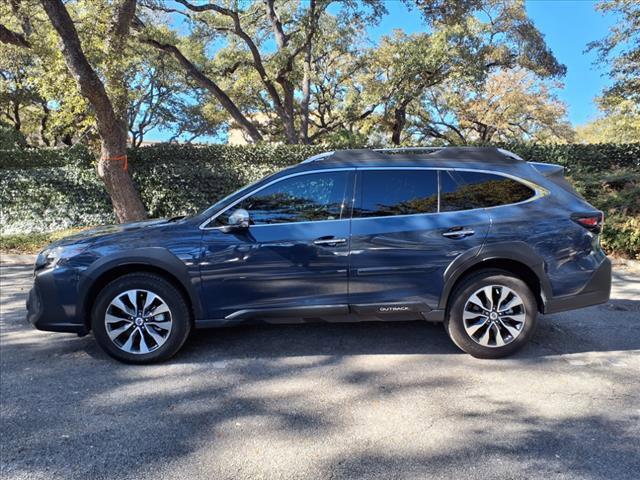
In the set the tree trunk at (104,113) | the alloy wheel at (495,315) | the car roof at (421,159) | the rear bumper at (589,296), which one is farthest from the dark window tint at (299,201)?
the tree trunk at (104,113)

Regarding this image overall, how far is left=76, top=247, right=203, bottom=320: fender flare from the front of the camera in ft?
13.3

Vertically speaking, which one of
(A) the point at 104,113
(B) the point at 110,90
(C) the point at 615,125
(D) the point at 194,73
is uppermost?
(D) the point at 194,73

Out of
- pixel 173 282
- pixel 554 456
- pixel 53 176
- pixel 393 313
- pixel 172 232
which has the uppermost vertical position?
pixel 53 176

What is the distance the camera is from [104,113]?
9883 millimetres

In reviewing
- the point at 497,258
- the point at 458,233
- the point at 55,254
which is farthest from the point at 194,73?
the point at 497,258

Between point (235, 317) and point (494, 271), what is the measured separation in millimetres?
2317

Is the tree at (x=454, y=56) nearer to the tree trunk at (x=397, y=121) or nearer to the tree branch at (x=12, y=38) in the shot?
the tree trunk at (x=397, y=121)

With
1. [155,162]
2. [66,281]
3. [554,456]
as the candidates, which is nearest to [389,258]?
[554,456]

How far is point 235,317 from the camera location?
414 cm

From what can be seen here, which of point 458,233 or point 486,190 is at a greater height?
point 486,190

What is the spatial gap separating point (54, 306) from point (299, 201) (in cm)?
232

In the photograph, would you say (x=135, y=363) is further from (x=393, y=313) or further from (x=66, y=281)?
(x=393, y=313)

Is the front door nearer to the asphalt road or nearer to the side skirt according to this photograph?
the side skirt

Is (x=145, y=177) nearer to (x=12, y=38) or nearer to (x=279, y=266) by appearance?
(x=12, y=38)
